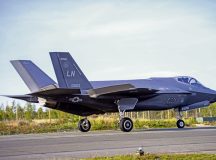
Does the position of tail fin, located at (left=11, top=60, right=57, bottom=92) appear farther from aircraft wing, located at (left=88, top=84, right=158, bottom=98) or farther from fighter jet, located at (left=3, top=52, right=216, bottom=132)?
aircraft wing, located at (left=88, top=84, right=158, bottom=98)

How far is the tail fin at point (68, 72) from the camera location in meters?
24.0

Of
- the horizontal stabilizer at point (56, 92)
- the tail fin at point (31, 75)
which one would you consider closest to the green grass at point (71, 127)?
the tail fin at point (31, 75)

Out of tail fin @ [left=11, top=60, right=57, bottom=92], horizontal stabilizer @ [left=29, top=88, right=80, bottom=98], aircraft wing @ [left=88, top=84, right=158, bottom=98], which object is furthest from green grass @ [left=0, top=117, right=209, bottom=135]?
horizontal stabilizer @ [left=29, top=88, right=80, bottom=98]

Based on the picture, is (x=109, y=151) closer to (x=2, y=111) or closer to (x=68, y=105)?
(x=68, y=105)

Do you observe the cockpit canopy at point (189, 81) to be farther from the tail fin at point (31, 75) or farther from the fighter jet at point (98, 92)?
the tail fin at point (31, 75)

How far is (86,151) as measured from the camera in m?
12.9

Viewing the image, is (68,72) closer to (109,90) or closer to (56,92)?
(56,92)

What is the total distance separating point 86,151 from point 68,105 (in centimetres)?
1184

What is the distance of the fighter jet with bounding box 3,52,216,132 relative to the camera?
23828 mm

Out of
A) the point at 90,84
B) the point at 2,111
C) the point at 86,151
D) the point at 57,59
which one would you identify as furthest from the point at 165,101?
the point at 2,111

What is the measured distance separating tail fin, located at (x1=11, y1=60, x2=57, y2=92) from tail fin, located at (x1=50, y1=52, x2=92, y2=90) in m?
2.12

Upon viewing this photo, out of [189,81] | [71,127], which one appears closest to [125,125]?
[189,81]

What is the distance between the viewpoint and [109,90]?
23984 millimetres

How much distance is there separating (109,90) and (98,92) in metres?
0.70
